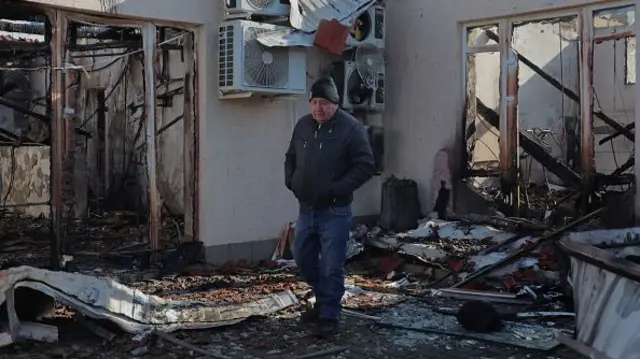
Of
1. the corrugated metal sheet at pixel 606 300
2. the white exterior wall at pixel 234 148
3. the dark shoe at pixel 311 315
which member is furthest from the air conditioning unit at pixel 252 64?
the corrugated metal sheet at pixel 606 300

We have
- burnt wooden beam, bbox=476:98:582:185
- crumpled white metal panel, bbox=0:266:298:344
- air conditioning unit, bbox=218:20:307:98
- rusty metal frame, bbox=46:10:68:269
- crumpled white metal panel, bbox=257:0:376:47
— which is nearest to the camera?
crumpled white metal panel, bbox=0:266:298:344

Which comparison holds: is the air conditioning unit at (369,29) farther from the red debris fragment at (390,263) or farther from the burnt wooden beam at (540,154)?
the red debris fragment at (390,263)

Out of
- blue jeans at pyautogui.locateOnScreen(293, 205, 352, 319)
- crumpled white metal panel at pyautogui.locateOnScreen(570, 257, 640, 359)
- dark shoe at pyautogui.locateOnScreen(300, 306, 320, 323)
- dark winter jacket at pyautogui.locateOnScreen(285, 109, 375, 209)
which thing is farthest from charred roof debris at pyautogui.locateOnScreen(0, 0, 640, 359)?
dark winter jacket at pyautogui.locateOnScreen(285, 109, 375, 209)

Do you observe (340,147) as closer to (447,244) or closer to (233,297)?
(233,297)

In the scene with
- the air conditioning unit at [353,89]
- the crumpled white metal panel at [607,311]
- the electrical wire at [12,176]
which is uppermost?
the air conditioning unit at [353,89]

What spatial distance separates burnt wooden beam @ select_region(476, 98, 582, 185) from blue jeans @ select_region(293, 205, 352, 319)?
491cm

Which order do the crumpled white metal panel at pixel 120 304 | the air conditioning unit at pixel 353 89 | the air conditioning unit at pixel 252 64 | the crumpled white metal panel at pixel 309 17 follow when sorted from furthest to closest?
the air conditioning unit at pixel 353 89 < the crumpled white metal panel at pixel 309 17 < the air conditioning unit at pixel 252 64 < the crumpled white metal panel at pixel 120 304

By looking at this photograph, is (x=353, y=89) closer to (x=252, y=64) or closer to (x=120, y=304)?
(x=252, y=64)

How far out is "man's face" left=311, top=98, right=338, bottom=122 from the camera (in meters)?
5.31

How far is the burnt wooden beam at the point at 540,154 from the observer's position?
991cm

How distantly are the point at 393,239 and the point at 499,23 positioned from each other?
2854 mm

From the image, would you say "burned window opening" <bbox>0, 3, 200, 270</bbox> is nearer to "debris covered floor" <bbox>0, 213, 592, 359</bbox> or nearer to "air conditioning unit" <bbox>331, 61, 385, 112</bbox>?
"debris covered floor" <bbox>0, 213, 592, 359</bbox>

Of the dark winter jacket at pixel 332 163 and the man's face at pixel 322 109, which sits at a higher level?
the man's face at pixel 322 109

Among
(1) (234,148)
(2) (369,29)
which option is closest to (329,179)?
(1) (234,148)
